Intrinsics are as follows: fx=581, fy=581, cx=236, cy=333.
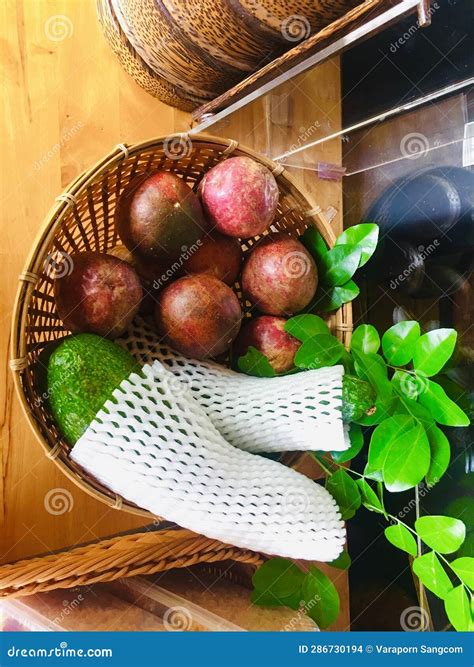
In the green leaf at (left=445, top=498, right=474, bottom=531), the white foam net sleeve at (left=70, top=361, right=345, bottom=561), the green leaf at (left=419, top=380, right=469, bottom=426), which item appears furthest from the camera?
the green leaf at (left=445, top=498, right=474, bottom=531)

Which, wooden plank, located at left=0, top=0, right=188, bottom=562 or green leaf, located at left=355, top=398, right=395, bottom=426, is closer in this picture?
green leaf, located at left=355, top=398, right=395, bottom=426

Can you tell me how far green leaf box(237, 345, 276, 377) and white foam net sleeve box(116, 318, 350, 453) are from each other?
0.02m

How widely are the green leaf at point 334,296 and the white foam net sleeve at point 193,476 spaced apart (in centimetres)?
31

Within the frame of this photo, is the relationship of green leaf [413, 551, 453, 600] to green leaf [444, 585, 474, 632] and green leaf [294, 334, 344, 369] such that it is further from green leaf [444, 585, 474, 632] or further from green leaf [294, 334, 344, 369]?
green leaf [294, 334, 344, 369]

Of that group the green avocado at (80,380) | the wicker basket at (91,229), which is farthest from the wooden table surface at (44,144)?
the green avocado at (80,380)

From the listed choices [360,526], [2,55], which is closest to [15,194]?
[2,55]

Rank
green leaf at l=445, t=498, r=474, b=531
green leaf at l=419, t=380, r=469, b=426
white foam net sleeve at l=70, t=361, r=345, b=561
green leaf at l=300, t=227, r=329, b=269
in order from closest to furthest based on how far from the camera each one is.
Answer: white foam net sleeve at l=70, t=361, r=345, b=561 < green leaf at l=419, t=380, r=469, b=426 < green leaf at l=300, t=227, r=329, b=269 < green leaf at l=445, t=498, r=474, b=531

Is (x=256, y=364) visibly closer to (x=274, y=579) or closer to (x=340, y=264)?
(x=340, y=264)

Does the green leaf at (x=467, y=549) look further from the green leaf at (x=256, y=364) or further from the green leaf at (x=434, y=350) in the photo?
the green leaf at (x=256, y=364)

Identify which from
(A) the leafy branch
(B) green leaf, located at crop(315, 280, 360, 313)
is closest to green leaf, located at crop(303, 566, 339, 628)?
(A) the leafy branch

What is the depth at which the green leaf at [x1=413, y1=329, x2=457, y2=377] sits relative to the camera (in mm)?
915

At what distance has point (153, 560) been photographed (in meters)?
0.88

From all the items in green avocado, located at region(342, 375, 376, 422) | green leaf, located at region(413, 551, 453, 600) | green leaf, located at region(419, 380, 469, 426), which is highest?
green avocado, located at region(342, 375, 376, 422)

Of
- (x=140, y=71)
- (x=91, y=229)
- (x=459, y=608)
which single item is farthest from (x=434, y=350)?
(x=140, y=71)
